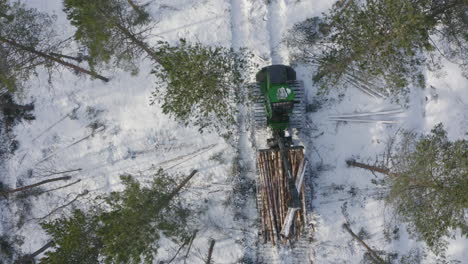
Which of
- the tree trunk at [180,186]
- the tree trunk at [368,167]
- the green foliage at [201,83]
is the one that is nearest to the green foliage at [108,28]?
the green foliage at [201,83]

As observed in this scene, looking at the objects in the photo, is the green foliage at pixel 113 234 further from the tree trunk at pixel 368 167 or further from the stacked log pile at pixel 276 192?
the tree trunk at pixel 368 167

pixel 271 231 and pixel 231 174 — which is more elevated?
pixel 231 174

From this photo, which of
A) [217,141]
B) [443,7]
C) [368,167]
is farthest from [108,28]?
[443,7]

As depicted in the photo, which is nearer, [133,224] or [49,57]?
[133,224]

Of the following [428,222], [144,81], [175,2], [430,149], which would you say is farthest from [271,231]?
[175,2]

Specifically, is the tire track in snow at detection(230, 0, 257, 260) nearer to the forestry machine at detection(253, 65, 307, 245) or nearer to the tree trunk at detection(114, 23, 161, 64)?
the forestry machine at detection(253, 65, 307, 245)

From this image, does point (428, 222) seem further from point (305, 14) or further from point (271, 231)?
point (305, 14)

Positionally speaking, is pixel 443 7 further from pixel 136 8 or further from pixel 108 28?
pixel 108 28
